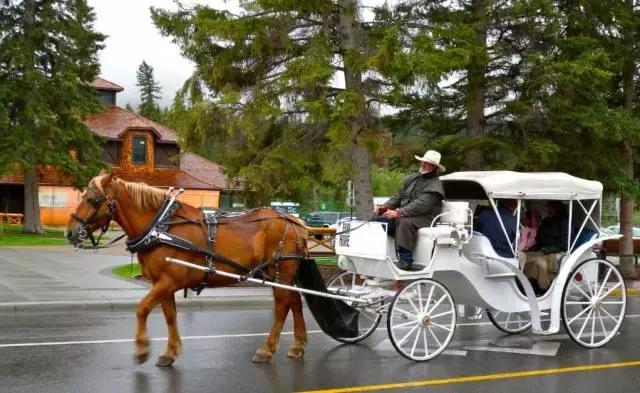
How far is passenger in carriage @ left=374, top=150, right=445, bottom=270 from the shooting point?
923 centimetres

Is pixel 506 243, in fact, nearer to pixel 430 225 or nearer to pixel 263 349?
pixel 430 225

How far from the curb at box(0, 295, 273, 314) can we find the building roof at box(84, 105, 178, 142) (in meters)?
34.6

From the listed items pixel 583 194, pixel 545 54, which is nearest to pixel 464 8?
pixel 545 54

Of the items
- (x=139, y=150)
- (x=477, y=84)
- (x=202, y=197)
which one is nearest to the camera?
(x=477, y=84)

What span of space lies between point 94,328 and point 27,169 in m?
24.4

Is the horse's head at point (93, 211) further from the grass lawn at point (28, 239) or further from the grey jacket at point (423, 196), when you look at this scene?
the grass lawn at point (28, 239)

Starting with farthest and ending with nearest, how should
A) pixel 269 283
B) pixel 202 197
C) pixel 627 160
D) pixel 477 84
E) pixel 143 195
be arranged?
pixel 202 197
pixel 627 160
pixel 477 84
pixel 269 283
pixel 143 195

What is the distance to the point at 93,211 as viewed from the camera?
8.05 m

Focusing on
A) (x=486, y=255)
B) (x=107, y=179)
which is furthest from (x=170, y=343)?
(x=486, y=255)

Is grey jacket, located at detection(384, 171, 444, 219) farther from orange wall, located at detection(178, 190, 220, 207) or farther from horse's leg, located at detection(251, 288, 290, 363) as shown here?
orange wall, located at detection(178, 190, 220, 207)

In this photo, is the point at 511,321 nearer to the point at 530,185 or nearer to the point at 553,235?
the point at 553,235

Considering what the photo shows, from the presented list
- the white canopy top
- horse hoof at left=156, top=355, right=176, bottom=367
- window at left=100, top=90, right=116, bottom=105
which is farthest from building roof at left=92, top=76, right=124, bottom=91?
horse hoof at left=156, top=355, right=176, bottom=367

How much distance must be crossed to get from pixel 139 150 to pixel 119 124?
2.54 meters

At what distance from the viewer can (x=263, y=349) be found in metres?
8.71
